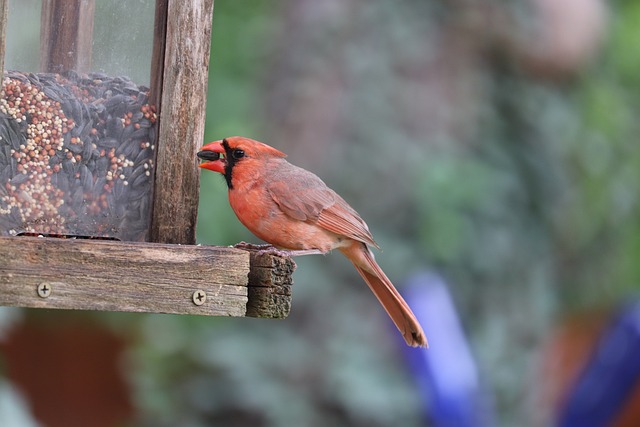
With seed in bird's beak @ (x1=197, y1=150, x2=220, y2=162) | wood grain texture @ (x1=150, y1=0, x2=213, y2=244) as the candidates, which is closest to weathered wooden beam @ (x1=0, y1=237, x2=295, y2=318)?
Result: wood grain texture @ (x1=150, y1=0, x2=213, y2=244)

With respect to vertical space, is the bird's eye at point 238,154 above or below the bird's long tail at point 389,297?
above

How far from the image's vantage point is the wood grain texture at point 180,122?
9.41 ft

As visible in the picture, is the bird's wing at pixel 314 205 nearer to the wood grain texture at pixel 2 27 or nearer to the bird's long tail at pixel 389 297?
the bird's long tail at pixel 389 297

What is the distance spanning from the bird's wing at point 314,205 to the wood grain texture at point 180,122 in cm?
33

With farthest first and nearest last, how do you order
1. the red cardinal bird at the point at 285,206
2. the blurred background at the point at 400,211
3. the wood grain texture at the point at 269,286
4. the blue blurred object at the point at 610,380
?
1. the blurred background at the point at 400,211
2. the blue blurred object at the point at 610,380
3. the red cardinal bird at the point at 285,206
4. the wood grain texture at the point at 269,286

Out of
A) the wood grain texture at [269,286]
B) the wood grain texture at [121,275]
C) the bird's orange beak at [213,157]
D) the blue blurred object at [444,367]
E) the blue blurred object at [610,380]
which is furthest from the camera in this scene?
the blue blurred object at [610,380]

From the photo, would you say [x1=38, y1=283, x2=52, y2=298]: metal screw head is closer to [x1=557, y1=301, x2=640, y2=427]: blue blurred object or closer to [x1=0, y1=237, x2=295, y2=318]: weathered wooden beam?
[x1=0, y1=237, x2=295, y2=318]: weathered wooden beam

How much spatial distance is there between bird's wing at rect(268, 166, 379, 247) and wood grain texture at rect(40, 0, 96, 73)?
2.25 feet

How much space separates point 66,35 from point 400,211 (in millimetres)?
2698

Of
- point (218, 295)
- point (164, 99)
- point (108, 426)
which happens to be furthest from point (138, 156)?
point (108, 426)

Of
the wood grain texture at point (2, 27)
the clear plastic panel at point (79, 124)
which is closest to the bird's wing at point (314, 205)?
the clear plastic panel at point (79, 124)

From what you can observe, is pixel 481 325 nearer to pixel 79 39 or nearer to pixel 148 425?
pixel 148 425

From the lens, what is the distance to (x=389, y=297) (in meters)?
3.38

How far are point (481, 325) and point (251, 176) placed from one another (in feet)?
7.88
